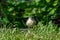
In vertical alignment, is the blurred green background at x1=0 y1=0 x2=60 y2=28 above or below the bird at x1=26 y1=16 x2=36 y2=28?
above

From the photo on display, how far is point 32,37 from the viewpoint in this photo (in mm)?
4535

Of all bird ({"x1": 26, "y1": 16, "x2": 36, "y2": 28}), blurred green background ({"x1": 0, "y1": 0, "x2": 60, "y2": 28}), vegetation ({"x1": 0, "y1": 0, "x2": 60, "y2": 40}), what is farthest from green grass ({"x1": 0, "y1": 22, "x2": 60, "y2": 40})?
blurred green background ({"x1": 0, "y1": 0, "x2": 60, "y2": 28})

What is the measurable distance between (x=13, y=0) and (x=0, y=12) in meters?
0.47

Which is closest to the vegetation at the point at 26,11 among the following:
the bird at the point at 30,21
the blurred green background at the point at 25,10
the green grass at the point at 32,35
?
the blurred green background at the point at 25,10

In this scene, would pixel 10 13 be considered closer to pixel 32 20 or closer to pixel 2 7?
pixel 2 7

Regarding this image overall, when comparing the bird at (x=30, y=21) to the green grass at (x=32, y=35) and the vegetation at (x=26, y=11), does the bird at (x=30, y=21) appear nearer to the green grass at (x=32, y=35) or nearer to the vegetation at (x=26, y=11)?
the vegetation at (x=26, y=11)

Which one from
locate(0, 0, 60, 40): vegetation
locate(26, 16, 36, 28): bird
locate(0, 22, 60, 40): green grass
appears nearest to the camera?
locate(0, 22, 60, 40): green grass

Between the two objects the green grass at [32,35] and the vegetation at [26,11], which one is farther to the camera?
the vegetation at [26,11]

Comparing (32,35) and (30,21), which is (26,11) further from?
(32,35)

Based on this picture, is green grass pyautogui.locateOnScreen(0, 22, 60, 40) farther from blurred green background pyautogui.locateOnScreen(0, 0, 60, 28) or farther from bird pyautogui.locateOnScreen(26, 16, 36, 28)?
blurred green background pyautogui.locateOnScreen(0, 0, 60, 28)

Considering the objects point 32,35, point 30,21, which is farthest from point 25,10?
point 32,35

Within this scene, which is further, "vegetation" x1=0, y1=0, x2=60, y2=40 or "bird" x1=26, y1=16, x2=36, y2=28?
"vegetation" x1=0, y1=0, x2=60, y2=40

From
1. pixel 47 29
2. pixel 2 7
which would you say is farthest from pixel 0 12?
pixel 47 29

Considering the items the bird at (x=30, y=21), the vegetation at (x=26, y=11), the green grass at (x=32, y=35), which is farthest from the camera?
the vegetation at (x=26, y=11)
